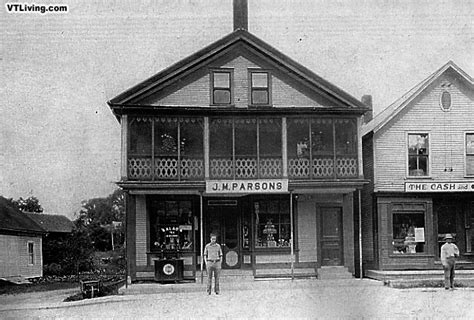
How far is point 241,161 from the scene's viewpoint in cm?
1786

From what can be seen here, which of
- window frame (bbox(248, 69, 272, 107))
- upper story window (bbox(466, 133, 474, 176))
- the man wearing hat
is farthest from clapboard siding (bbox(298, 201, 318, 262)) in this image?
upper story window (bbox(466, 133, 474, 176))

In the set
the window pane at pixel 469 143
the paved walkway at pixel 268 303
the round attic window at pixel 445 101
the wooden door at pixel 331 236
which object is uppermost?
the round attic window at pixel 445 101

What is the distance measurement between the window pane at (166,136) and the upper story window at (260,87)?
251 cm

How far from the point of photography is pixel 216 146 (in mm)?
17891

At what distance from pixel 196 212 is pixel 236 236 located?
138 centimetres

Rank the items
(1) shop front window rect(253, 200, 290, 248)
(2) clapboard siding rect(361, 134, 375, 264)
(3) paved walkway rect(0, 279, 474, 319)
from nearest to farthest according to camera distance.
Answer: (3) paved walkway rect(0, 279, 474, 319) < (1) shop front window rect(253, 200, 290, 248) < (2) clapboard siding rect(361, 134, 375, 264)

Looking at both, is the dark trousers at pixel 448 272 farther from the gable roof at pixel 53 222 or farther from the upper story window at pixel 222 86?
the gable roof at pixel 53 222

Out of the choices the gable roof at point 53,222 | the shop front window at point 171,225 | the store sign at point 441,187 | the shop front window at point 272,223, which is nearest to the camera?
the shop front window at point 171,225

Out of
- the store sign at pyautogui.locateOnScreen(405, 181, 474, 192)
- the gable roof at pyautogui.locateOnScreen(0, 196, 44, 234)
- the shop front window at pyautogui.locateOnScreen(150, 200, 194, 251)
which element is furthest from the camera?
the gable roof at pyautogui.locateOnScreen(0, 196, 44, 234)

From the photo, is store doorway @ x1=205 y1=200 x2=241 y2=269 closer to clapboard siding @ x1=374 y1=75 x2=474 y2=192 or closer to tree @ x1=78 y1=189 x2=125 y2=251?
clapboard siding @ x1=374 y1=75 x2=474 y2=192

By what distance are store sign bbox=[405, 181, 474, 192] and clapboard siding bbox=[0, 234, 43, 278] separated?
15.9m

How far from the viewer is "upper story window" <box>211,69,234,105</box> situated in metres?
18.8

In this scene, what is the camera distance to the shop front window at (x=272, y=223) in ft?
62.4
